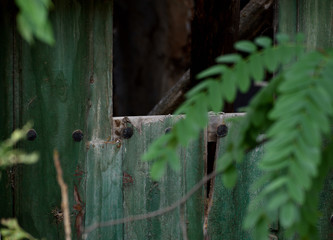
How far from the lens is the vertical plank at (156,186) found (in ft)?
9.06

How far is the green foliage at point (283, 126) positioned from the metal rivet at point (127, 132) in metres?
1.21

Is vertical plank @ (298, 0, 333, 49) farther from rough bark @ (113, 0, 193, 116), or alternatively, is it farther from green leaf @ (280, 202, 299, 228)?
rough bark @ (113, 0, 193, 116)

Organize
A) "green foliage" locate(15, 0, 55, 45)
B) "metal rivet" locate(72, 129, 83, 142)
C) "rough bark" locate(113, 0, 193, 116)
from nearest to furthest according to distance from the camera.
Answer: "green foliage" locate(15, 0, 55, 45)
"metal rivet" locate(72, 129, 83, 142)
"rough bark" locate(113, 0, 193, 116)

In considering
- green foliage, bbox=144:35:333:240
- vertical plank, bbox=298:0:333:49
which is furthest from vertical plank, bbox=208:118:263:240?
green foliage, bbox=144:35:333:240

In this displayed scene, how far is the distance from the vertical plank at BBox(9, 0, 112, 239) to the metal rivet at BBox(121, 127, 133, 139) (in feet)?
0.24

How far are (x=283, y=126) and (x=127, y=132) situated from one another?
1.57m

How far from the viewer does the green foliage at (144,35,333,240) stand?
1200 mm

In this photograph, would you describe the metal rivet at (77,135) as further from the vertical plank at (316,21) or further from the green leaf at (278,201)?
the green leaf at (278,201)

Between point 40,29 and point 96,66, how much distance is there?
1.61m

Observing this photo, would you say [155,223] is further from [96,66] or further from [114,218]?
[96,66]

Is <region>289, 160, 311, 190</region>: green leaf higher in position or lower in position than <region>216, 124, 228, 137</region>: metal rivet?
lower

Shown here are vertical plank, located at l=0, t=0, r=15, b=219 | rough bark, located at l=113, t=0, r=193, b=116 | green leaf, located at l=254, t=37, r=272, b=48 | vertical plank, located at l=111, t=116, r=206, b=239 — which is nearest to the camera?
green leaf, located at l=254, t=37, r=272, b=48

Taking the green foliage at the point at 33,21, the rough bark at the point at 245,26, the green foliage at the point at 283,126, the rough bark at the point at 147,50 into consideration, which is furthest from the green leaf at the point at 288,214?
the rough bark at the point at 147,50

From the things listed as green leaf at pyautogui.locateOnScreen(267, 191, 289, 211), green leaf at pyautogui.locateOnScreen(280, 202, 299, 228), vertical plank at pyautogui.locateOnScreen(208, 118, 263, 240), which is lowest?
vertical plank at pyautogui.locateOnScreen(208, 118, 263, 240)
